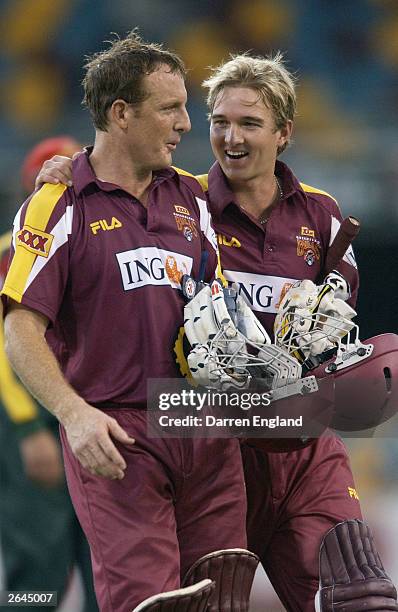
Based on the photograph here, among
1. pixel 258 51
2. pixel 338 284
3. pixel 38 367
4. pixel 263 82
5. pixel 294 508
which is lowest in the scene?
pixel 294 508

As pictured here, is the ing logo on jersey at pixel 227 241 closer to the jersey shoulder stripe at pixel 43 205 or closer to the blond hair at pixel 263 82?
the blond hair at pixel 263 82

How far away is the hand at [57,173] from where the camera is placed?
1961mm

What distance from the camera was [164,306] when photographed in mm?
1938

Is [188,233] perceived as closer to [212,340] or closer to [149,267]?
[149,267]

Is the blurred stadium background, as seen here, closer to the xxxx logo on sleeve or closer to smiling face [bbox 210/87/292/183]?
smiling face [bbox 210/87/292/183]

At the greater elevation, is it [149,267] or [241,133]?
[241,133]

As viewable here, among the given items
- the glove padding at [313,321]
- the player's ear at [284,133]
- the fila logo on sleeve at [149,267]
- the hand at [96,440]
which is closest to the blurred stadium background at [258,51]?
the player's ear at [284,133]

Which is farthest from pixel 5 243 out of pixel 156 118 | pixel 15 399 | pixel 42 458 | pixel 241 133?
pixel 156 118

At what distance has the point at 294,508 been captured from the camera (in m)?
2.20

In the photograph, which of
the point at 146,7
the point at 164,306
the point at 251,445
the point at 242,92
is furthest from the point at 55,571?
the point at 146,7

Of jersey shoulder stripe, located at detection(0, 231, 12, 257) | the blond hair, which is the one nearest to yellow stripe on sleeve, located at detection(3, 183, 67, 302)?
the blond hair

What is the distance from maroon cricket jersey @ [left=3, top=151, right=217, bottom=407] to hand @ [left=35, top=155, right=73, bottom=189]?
0.01 meters

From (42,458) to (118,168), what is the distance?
1.10 meters

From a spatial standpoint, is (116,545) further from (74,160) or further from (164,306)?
(74,160)
